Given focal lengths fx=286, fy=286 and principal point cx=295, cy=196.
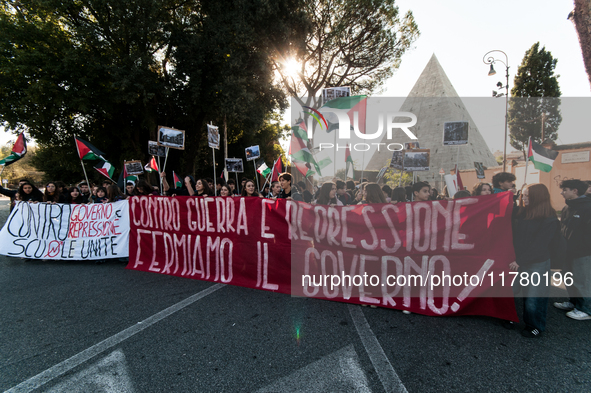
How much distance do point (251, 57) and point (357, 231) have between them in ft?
50.5

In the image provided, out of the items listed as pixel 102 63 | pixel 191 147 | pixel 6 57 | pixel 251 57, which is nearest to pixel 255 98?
pixel 251 57

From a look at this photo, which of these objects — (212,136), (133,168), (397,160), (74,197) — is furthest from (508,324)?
(133,168)

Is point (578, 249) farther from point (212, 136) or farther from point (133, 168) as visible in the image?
point (133, 168)

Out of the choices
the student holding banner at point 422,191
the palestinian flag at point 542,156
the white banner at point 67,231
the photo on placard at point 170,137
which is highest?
the photo on placard at point 170,137

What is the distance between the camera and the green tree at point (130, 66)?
1338 centimetres

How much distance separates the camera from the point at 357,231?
3.87m

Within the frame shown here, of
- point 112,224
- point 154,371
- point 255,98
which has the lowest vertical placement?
point 154,371

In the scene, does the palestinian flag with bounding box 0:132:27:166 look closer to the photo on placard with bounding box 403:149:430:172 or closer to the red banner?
the red banner

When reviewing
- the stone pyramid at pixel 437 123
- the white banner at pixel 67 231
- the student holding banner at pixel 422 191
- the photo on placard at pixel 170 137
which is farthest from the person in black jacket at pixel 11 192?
the stone pyramid at pixel 437 123

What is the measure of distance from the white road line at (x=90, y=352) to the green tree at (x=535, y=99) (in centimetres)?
3769

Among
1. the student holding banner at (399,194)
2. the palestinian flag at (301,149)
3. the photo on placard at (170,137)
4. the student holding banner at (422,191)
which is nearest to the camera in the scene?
the student holding banner at (422,191)

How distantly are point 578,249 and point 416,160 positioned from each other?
274 inches

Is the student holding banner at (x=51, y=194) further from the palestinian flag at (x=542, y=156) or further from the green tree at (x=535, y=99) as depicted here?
the green tree at (x=535, y=99)

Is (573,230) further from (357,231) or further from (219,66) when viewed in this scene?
(219,66)
